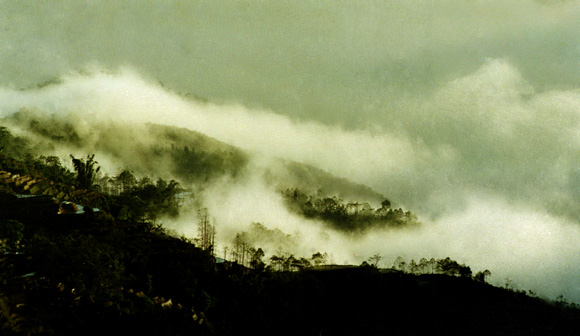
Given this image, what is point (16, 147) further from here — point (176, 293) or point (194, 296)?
point (194, 296)

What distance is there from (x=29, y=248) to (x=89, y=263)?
6.43 meters

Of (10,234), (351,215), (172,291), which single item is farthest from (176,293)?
(351,215)

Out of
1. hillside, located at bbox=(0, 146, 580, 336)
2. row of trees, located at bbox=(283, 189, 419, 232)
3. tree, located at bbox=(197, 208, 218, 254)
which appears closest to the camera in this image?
hillside, located at bbox=(0, 146, 580, 336)

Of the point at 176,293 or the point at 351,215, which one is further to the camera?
the point at 351,215

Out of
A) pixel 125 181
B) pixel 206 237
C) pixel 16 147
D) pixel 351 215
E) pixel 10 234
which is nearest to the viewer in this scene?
pixel 10 234

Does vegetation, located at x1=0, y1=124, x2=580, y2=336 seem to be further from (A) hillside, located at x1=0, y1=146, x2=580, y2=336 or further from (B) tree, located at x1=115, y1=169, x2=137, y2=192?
(B) tree, located at x1=115, y1=169, x2=137, y2=192

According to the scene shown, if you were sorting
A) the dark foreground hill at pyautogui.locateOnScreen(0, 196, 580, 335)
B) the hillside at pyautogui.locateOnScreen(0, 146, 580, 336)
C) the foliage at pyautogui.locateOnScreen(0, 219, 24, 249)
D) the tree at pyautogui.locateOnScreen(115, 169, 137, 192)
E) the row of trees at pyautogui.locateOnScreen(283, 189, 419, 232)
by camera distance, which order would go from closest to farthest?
the dark foreground hill at pyautogui.locateOnScreen(0, 196, 580, 335) < the hillside at pyautogui.locateOnScreen(0, 146, 580, 336) < the foliage at pyautogui.locateOnScreen(0, 219, 24, 249) < the tree at pyautogui.locateOnScreen(115, 169, 137, 192) < the row of trees at pyautogui.locateOnScreen(283, 189, 419, 232)

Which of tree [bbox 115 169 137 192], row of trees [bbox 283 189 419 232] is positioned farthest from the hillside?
row of trees [bbox 283 189 419 232]

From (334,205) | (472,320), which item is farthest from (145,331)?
(334,205)

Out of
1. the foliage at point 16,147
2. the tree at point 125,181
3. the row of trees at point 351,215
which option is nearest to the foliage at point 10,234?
the tree at point 125,181

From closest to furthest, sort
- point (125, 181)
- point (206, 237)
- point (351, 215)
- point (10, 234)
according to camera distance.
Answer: point (10, 234)
point (206, 237)
point (125, 181)
point (351, 215)

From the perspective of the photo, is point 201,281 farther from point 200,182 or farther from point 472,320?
point 200,182

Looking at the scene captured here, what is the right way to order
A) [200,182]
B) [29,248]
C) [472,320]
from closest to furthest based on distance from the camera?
[29,248], [472,320], [200,182]

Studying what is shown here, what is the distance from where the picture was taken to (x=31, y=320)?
64.5 feet
